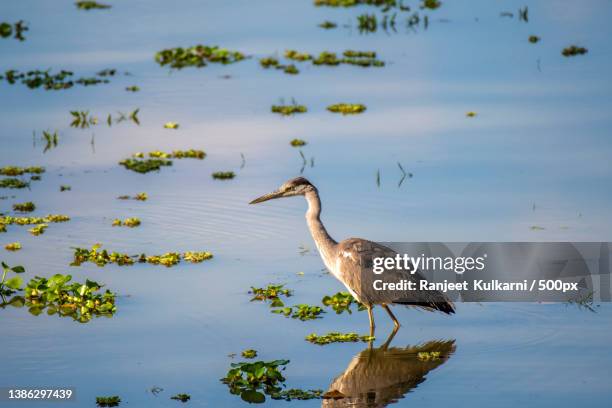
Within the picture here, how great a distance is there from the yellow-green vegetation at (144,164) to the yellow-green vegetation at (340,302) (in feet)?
19.5

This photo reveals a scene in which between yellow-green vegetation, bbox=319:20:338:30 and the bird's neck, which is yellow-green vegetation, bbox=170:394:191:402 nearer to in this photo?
the bird's neck

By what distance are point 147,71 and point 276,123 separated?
534 centimetres

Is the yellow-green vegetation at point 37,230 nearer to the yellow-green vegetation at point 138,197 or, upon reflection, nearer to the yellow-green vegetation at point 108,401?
the yellow-green vegetation at point 138,197

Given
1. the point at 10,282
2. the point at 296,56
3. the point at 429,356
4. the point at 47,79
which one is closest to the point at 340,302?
the point at 429,356

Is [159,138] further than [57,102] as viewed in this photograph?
No

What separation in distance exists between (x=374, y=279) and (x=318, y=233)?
2.98ft

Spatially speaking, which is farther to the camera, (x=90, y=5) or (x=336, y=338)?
(x=90, y=5)

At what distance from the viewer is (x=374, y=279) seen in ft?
37.6

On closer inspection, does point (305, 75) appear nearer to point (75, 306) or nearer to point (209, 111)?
point (209, 111)

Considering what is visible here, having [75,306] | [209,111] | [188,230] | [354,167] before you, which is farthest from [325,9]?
[75,306]

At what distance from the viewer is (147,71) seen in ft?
79.2

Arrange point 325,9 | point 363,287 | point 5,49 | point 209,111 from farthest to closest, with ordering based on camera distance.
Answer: point 325,9 < point 5,49 < point 209,111 < point 363,287

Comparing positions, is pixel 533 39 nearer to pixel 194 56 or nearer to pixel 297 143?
pixel 194 56

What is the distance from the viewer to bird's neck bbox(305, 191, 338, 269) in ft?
39.0
